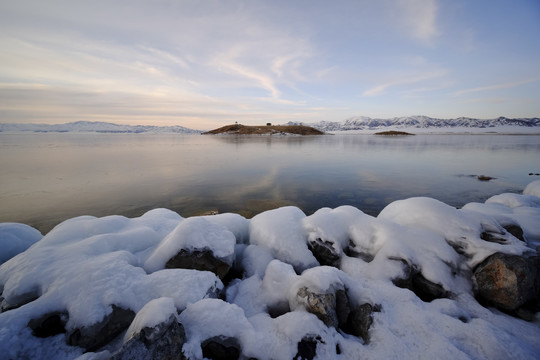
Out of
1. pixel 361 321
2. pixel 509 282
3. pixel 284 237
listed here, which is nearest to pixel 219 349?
pixel 361 321

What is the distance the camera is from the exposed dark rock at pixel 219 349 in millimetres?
3400

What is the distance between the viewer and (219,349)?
11.2 feet

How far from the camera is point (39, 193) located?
521 inches

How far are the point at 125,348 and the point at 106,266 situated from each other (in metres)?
2.25

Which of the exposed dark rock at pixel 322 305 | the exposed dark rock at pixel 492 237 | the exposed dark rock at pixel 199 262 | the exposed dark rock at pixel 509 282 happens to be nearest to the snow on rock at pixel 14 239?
the exposed dark rock at pixel 199 262

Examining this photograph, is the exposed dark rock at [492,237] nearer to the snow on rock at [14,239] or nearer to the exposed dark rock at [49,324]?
the exposed dark rock at [49,324]

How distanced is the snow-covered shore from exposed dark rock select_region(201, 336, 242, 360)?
17mm

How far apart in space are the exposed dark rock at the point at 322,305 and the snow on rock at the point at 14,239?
7664 millimetres

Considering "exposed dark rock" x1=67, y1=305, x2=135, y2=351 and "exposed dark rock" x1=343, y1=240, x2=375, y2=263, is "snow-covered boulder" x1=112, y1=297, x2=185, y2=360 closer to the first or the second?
"exposed dark rock" x1=67, y1=305, x2=135, y2=351

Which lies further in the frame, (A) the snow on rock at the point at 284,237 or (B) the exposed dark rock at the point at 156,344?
(A) the snow on rock at the point at 284,237

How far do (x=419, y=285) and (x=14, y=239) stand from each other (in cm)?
1079

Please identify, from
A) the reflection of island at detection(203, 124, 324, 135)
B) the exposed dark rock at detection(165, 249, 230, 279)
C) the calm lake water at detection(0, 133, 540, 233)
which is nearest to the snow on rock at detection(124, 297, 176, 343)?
the exposed dark rock at detection(165, 249, 230, 279)

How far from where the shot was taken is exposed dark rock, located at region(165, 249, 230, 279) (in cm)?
515

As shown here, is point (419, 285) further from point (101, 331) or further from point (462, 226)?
point (101, 331)
